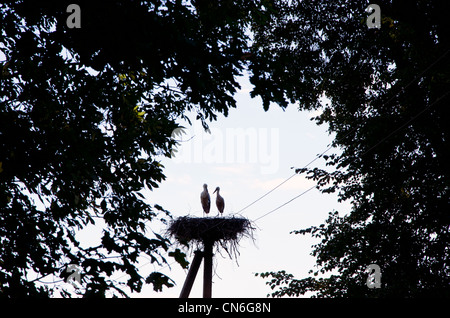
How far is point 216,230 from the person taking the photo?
42.1 feet

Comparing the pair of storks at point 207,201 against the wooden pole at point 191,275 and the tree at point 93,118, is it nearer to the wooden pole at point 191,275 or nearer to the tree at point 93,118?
the wooden pole at point 191,275

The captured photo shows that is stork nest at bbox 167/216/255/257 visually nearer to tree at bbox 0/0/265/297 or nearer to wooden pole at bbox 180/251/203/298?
wooden pole at bbox 180/251/203/298

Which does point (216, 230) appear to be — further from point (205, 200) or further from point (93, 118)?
point (93, 118)

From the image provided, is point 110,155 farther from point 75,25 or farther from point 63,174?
point 75,25

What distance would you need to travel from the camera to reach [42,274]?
173 inches

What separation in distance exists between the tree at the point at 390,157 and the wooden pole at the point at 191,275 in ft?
5.36

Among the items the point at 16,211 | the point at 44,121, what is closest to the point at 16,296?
the point at 16,211

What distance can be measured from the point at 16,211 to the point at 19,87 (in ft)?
6.90

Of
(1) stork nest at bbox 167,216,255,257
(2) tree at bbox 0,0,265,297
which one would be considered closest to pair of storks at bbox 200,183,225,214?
(1) stork nest at bbox 167,216,255,257

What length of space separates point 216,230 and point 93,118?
7595 millimetres

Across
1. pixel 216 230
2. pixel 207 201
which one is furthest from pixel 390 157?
pixel 207 201

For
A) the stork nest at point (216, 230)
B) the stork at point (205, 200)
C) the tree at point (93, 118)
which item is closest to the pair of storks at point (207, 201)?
the stork at point (205, 200)
